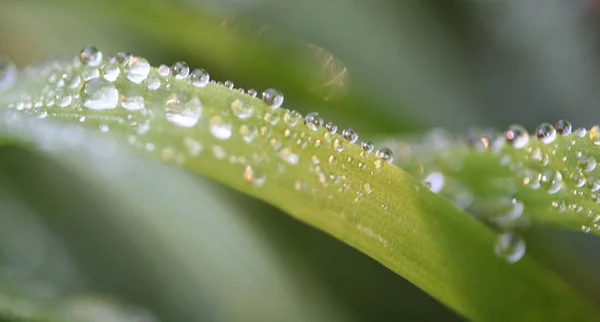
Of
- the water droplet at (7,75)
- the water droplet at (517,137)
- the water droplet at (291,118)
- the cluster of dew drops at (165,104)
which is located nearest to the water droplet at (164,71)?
the cluster of dew drops at (165,104)

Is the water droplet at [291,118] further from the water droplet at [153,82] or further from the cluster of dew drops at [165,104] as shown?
the water droplet at [153,82]

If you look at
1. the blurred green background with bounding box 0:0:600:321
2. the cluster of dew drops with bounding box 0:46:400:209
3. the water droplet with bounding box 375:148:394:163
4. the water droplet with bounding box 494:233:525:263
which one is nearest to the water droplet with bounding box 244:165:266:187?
the cluster of dew drops with bounding box 0:46:400:209

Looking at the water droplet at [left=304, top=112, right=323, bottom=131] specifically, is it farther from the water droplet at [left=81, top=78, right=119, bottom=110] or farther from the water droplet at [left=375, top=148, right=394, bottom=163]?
the water droplet at [left=81, top=78, right=119, bottom=110]

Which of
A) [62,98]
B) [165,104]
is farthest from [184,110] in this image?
[62,98]

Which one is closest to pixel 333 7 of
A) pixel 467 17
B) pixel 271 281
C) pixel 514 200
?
pixel 467 17

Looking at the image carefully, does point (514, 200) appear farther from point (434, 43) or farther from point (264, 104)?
point (434, 43)

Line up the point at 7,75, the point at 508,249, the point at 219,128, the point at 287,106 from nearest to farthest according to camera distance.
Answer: the point at 219,128 < the point at 508,249 < the point at 7,75 < the point at 287,106

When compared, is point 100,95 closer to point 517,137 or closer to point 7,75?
point 7,75
